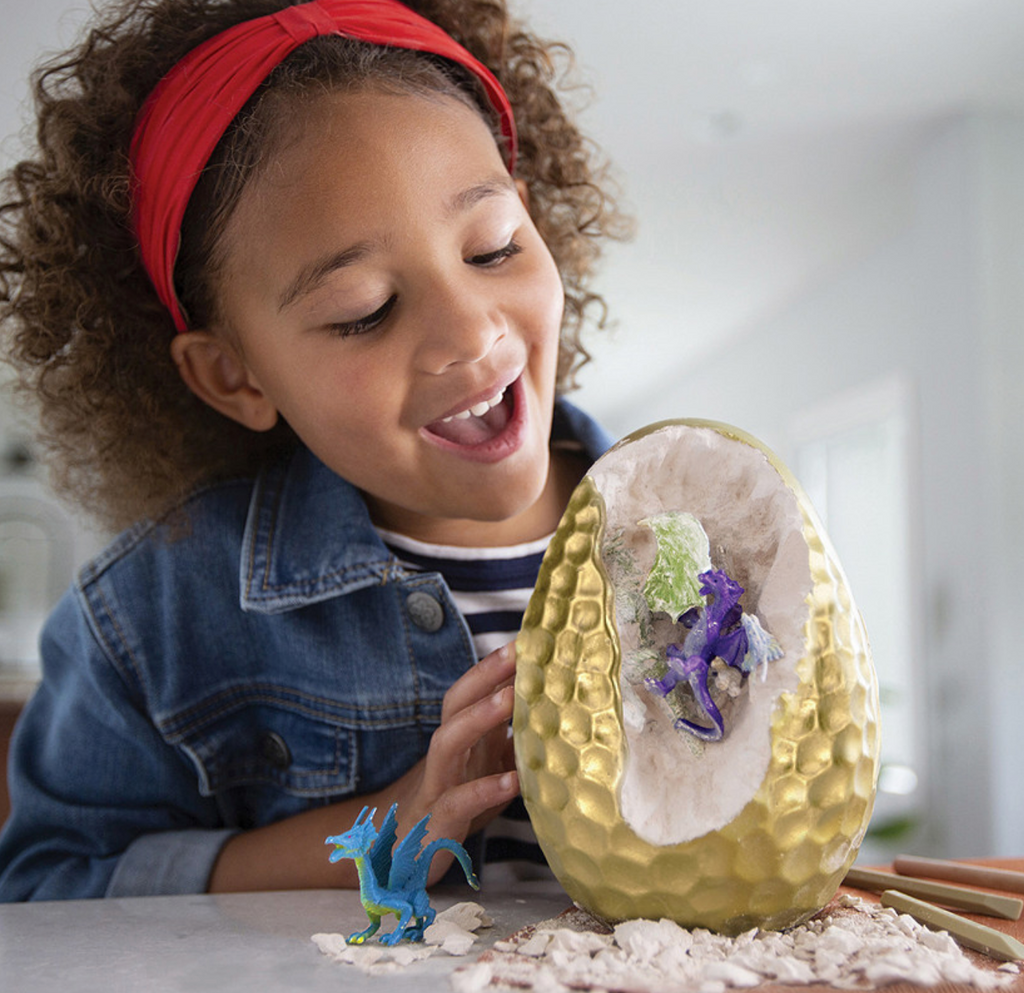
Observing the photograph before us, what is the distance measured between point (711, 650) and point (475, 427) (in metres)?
0.30

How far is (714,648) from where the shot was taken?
44cm

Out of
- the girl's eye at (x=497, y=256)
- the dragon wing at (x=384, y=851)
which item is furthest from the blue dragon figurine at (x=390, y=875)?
the girl's eye at (x=497, y=256)

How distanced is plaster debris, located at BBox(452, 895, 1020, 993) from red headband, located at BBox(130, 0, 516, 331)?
549 millimetres

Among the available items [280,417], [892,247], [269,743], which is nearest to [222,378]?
[280,417]

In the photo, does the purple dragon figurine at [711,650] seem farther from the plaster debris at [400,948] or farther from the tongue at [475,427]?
the tongue at [475,427]

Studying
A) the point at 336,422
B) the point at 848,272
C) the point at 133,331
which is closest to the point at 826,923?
the point at 336,422

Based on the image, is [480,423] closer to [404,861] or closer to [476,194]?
[476,194]

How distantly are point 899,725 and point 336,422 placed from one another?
329cm

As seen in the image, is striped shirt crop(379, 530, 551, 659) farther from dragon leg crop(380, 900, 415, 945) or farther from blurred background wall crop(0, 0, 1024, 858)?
blurred background wall crop(0, 0, 1024, 858)

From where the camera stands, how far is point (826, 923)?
46 cm

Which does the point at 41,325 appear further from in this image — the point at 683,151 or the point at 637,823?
the point at 683,151

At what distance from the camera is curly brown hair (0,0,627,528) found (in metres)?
0.75

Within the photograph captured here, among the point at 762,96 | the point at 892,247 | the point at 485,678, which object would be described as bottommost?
the point at 485,678

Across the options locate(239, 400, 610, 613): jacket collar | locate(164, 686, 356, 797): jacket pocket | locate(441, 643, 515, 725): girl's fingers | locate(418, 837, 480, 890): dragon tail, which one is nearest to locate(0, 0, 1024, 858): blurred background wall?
locate(239, 400, 610, 613): jacket collar
